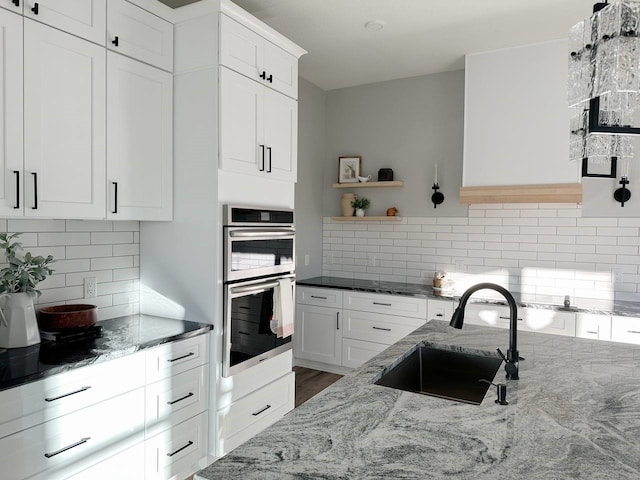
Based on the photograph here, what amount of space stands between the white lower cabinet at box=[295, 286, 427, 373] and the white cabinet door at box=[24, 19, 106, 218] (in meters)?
2.38

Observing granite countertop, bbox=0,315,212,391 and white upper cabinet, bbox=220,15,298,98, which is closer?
granite countertop, bbox=0,315,212,391

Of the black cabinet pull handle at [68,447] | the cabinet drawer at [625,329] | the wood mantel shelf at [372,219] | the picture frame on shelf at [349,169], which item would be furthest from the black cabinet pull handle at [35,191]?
the cabinet drawer at [625,329]

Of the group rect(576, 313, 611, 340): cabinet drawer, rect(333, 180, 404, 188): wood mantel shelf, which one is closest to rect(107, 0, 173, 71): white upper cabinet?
rect(333, 180, 404, 188): wood mantel shelf

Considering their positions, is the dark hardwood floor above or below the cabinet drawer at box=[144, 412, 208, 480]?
below

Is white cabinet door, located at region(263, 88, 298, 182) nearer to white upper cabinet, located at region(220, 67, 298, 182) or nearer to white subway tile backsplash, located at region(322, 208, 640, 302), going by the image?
white upper cabinet, located at region(220, 67, 298, 182)

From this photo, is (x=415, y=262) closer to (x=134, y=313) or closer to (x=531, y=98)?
(x=531, y=98)

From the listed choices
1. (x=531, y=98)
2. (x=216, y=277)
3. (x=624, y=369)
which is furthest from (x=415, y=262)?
(x=624, y=369)

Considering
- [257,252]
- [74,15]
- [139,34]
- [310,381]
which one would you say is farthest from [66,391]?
[310,381]

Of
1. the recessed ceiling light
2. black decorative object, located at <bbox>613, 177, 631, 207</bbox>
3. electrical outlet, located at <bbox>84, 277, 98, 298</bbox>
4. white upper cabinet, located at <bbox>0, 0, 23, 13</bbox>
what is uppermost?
the recessed ceiling light

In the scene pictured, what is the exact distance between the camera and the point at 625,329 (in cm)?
312

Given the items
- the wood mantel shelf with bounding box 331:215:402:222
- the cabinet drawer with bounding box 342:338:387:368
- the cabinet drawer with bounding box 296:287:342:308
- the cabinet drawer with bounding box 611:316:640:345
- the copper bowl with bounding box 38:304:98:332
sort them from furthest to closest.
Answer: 1. the wood mantel shelf with bounding box 331:215:402:222
2. the cabinet drawer with bounding box 296:287:342:308
3. the cabinet drawer with bounding box 342:338:387:368
4. the cabinet drawer with bounding box 611:316:640:345
5. the copper bowl with bounding box 38:304:98:332

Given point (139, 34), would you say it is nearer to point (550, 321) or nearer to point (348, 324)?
point (348, 324)

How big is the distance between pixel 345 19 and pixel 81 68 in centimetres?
183

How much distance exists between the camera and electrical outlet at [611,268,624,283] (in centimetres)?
359
